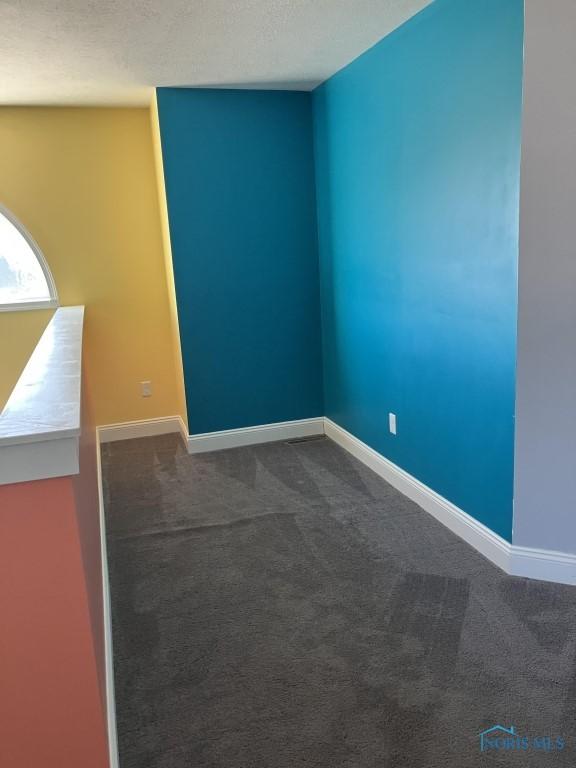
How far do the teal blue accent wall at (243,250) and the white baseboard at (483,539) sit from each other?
101 cm

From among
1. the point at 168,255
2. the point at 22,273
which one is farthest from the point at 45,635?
the point at 22,273

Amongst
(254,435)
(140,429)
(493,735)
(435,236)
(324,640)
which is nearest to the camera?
(493,735)

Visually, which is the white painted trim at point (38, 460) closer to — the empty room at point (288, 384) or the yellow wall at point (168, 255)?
the empty room at point (288, 384)

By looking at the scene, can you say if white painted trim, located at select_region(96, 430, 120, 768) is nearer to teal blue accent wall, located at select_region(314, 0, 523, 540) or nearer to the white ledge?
the white ledge

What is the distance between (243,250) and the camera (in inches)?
156

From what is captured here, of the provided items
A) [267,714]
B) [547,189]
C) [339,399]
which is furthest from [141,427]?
[547,189]

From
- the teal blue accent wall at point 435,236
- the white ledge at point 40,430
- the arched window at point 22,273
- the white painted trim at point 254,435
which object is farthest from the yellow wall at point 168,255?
the white ledge at point 40,430

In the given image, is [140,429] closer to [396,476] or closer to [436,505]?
[396,476]

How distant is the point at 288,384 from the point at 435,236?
1.76 m

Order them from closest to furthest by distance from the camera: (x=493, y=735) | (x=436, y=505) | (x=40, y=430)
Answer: (x=40, y=430) → (x=493, y=735) → (x=436, y=505)

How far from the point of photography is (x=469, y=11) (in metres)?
2.32

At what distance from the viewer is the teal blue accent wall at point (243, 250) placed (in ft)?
12.4

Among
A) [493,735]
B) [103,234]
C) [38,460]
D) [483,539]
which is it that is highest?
[103,234]

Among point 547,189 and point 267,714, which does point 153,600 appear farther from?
point 547,189
